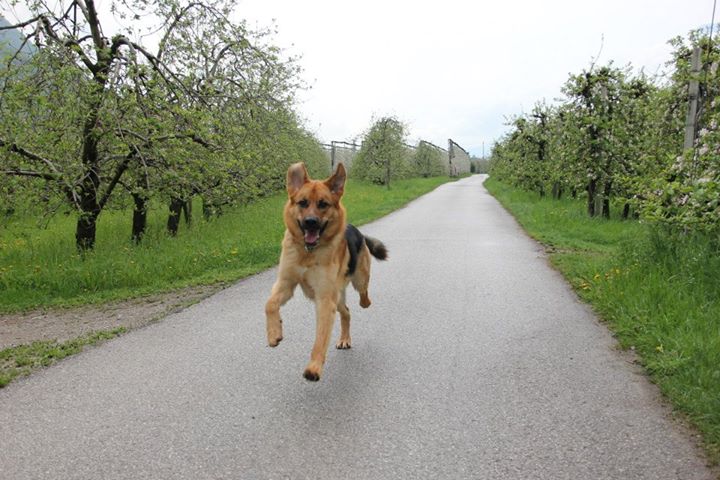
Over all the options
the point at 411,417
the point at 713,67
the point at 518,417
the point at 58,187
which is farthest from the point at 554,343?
the point at 58,187

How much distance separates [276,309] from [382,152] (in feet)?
108

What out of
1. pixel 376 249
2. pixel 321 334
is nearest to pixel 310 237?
pixel 321 334

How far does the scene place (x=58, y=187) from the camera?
8.76 m

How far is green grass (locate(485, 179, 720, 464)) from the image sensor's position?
3.44m

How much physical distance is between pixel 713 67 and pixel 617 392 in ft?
20.4

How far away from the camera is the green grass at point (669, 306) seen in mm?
3439

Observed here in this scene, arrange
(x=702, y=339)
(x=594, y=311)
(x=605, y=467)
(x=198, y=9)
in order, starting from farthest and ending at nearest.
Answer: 1. (x=198, y=9)
2. (x=594, y=311)
3. (x=702, y=339)
4. (x=605, y=467)

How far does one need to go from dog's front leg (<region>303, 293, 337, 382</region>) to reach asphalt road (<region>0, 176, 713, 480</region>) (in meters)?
0.31

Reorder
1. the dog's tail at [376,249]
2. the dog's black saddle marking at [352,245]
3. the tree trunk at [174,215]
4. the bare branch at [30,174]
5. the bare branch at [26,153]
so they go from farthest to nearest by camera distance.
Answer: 1. the tree trunk at [174,215]
2. the bare branch at [30,174]
3. the bare branch at [26,153]
4. the dog's tail at [376,249]
5. the dog's black saddle marking at [352,245]

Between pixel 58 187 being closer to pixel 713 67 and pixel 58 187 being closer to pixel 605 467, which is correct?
pixel 605 467

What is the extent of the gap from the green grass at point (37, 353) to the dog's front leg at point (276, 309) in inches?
87.0

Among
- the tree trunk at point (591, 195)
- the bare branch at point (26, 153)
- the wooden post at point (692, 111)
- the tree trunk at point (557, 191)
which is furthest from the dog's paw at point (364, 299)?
the tree trunk at point (557, 191)

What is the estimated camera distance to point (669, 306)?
16.6ft

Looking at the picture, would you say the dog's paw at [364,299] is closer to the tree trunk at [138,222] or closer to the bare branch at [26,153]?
the bare branch at [26,153]
